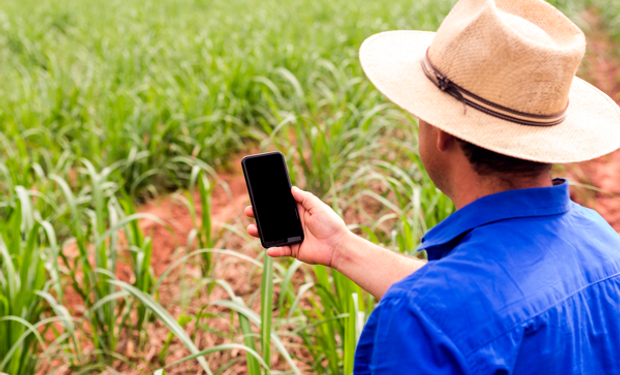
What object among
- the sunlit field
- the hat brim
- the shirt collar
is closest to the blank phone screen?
the sunlit field

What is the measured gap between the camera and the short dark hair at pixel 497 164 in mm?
840

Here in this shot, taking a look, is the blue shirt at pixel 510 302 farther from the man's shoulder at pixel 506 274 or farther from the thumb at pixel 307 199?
the thumb at pixel 307 199

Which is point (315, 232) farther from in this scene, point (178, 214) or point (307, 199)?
point (178, 214)

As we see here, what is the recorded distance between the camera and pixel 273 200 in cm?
121

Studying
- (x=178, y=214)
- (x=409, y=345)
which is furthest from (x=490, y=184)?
(x=178, y=214)

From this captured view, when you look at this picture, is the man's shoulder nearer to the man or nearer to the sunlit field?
the man

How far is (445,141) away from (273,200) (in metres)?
0.49

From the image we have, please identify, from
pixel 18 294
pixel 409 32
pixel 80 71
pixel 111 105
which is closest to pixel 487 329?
pixel 409 32

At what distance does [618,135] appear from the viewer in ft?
2.99

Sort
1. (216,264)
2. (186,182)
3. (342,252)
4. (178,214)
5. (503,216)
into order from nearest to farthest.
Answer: (503,216) → (342,252) → (216,264) → (178,214) → (186,182)

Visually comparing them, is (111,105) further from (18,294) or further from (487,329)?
(487,329)

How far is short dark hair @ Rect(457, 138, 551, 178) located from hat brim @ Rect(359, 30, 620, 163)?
4 centimetres

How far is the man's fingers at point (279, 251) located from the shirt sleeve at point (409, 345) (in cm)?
51

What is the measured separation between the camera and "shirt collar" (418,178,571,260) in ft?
2.62
